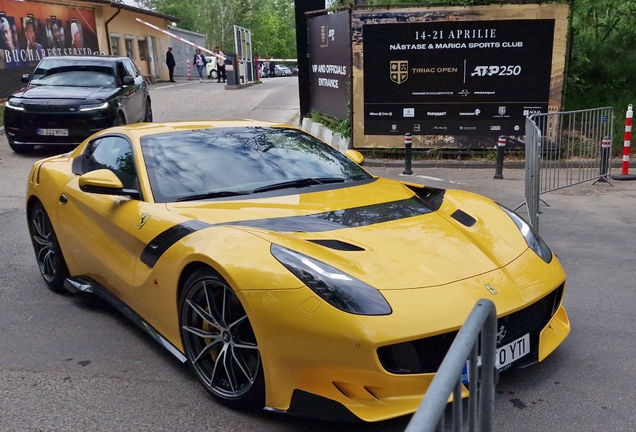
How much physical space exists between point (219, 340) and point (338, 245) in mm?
797

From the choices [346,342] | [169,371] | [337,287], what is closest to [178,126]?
[169,371]

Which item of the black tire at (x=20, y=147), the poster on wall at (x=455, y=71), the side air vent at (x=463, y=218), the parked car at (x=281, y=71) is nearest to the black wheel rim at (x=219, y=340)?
the side air vent at (x=463, y=218)

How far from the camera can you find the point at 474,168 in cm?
1153

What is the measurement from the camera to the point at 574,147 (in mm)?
8805

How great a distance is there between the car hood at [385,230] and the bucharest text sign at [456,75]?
7801 mm

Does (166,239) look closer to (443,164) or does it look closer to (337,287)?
(337,287)

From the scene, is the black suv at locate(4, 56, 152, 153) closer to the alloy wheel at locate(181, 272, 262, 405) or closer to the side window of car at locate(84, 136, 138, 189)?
the side window of car at locate(84, 136, 138, 189)

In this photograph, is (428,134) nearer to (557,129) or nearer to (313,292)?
(557,129)

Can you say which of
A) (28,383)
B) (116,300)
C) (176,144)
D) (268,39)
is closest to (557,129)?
(176,144)

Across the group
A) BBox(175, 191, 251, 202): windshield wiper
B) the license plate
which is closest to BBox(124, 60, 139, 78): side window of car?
BBox(175, 191, 251, 202): windshield wiper

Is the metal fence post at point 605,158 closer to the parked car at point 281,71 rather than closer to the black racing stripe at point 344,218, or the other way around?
the black racing stripe at point 344,218

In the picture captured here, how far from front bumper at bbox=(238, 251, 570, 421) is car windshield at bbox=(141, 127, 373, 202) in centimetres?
130

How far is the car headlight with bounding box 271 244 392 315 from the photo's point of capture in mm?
2934

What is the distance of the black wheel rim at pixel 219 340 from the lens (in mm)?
3250
